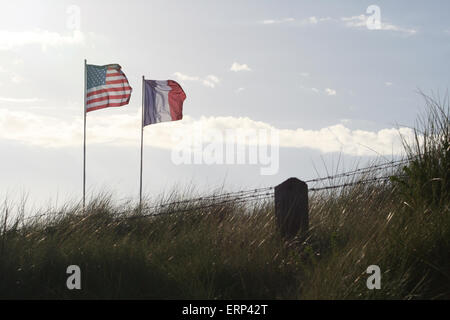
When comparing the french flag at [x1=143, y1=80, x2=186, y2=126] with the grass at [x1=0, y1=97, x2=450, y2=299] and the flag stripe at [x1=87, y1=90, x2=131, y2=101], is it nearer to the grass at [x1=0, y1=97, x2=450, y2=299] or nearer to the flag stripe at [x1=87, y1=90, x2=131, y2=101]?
the flag stripe at [x1=87, y1=90, x2=131, y2=101]

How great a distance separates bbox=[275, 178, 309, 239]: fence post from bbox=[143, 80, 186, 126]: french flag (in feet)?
36.4

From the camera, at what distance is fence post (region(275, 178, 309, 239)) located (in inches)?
276

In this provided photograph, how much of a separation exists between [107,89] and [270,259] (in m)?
12.1

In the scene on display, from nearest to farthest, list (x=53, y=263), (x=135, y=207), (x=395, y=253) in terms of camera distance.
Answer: (x=395, y=253) → (x=53, y=263) → (x=135, y=207)

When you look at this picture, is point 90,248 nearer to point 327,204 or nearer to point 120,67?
point 327,204

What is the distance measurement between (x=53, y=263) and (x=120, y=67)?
11.6 metres

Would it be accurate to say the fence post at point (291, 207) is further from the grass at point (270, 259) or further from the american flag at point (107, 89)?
the american flag at point (107, 89)

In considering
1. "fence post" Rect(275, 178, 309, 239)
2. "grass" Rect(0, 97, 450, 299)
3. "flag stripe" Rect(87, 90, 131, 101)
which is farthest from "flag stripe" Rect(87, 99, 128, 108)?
"fence post" Rect(275, 178, 309, 239)

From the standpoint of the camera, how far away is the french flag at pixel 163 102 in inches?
699

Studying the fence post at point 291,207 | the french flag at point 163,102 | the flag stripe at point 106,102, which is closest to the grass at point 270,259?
the fence post at point 291,207

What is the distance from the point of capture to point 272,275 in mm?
5949

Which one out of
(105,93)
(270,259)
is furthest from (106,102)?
(270,259)

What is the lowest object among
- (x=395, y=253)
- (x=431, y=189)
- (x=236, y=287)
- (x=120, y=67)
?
(x=236, y=287)

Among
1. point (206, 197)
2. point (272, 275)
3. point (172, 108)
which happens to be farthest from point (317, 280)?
point (172, 108)
